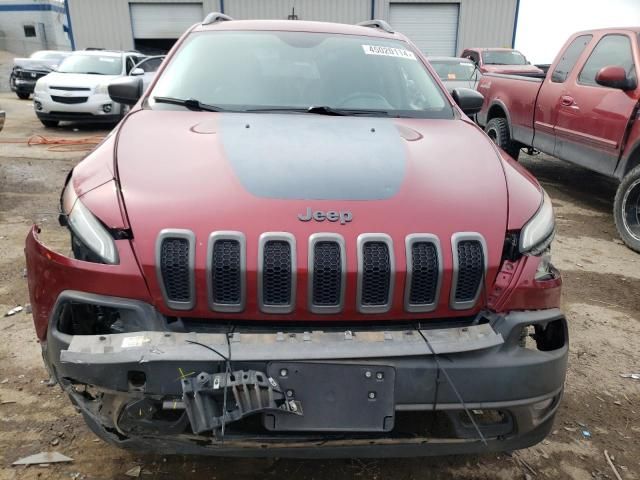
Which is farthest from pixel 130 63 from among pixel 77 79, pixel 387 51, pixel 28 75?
pixel 387 51

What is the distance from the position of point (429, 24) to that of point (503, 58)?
1027 centimetres

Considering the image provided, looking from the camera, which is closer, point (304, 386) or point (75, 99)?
point (304, 386)

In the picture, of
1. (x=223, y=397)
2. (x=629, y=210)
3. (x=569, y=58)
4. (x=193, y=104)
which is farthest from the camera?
(x=569, y=58)

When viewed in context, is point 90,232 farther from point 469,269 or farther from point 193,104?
point 469,269

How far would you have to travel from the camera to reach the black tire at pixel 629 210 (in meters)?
5.05

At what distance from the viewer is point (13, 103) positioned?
17.0 m

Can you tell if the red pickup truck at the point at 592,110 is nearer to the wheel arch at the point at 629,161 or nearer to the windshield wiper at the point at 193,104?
the wheel arch at the point at 629,161

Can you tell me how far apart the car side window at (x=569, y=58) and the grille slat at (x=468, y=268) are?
5.27 meters

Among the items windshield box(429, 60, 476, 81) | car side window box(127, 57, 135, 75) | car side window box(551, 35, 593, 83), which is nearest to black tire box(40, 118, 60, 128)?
car side window box(127, 57, 135, 75)

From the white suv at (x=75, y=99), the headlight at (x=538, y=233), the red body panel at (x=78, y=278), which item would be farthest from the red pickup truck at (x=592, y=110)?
the white suv at (x=75, y=99)

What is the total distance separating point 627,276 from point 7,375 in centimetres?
455

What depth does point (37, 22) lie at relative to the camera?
39500 millimetres

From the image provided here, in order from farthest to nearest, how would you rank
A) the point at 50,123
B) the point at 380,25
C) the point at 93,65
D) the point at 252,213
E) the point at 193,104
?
the point at 93,65, the point at 50,123, the point at 380,25, the point at 193,104, the point at 252,213

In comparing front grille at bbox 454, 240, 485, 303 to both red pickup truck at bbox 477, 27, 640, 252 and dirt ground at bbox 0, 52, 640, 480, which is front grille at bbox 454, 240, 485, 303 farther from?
red pickup truck at bbox 477, 27, 640, 252
